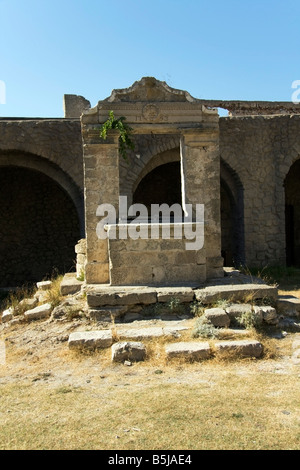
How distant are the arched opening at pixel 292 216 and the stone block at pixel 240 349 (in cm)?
1008

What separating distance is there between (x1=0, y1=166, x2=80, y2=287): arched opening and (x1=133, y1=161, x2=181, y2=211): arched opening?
217 cm

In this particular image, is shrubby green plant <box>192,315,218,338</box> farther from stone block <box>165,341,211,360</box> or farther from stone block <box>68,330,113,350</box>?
stone block <box>68,330,113,350</box>

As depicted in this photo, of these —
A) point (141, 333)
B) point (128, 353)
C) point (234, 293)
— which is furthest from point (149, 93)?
point (128, 353)

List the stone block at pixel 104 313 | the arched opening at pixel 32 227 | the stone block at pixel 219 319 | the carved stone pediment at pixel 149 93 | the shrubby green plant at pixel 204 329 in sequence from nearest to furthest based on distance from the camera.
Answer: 1. the shrubby green plant at pixel 204 329
2. the stone block at pixel 219 319
3. the stone block at pixel 104 313
4. the carved stone pediment at pixel 149 93
5. the arched opening at pixel 32 227

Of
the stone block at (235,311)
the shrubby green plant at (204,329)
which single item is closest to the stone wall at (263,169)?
the stone block at (235,311)

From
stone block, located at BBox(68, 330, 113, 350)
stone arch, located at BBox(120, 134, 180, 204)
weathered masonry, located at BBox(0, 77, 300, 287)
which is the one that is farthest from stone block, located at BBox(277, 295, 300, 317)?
stone arch, located at BBox(120, 134, 180, 204)

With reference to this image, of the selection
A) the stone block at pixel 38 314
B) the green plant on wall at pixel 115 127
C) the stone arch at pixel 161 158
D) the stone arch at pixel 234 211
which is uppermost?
the stone arch at pixel 161 158

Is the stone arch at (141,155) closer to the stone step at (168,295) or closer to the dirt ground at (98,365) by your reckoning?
the stone step at (168,295)

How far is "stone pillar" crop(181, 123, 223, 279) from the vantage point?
6332mm

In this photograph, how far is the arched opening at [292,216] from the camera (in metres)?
14.0

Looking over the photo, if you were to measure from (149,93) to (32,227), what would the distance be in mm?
7440

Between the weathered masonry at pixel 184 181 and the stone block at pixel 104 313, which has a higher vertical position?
the weathered masonry at pixel 184 181
